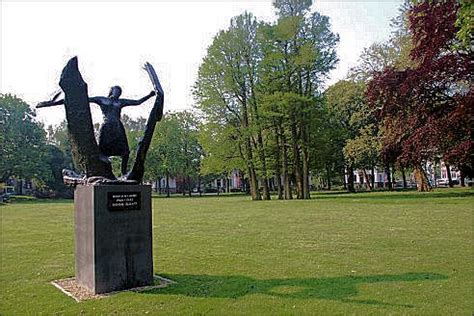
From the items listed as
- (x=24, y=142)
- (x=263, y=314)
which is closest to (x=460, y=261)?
(x=263, y=314)

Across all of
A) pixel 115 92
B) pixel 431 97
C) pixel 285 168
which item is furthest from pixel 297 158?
pixel 115 92

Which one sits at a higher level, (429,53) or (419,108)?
(429,53)

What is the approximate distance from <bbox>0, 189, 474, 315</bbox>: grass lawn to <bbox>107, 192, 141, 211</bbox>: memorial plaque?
1.40 m

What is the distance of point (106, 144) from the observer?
8234 millimetres

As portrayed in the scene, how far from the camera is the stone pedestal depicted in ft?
23.0

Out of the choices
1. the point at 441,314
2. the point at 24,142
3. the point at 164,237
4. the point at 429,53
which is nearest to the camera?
the point at 441,314

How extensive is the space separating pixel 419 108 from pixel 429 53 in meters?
2.93

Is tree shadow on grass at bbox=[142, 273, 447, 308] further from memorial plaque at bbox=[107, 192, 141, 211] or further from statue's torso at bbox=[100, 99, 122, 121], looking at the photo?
statue's torso at bbox=[100, 99, 122, 121]

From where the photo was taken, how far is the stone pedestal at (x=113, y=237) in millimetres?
7004

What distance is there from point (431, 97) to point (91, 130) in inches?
816

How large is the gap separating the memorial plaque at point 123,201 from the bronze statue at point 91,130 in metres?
0.37

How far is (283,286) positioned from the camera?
6.98 metres

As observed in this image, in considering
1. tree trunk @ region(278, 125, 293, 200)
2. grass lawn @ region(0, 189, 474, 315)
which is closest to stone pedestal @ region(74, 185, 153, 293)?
grass lawn @ region(0, 189, 474, 315)

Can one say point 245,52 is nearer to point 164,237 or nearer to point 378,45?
point 378,45
